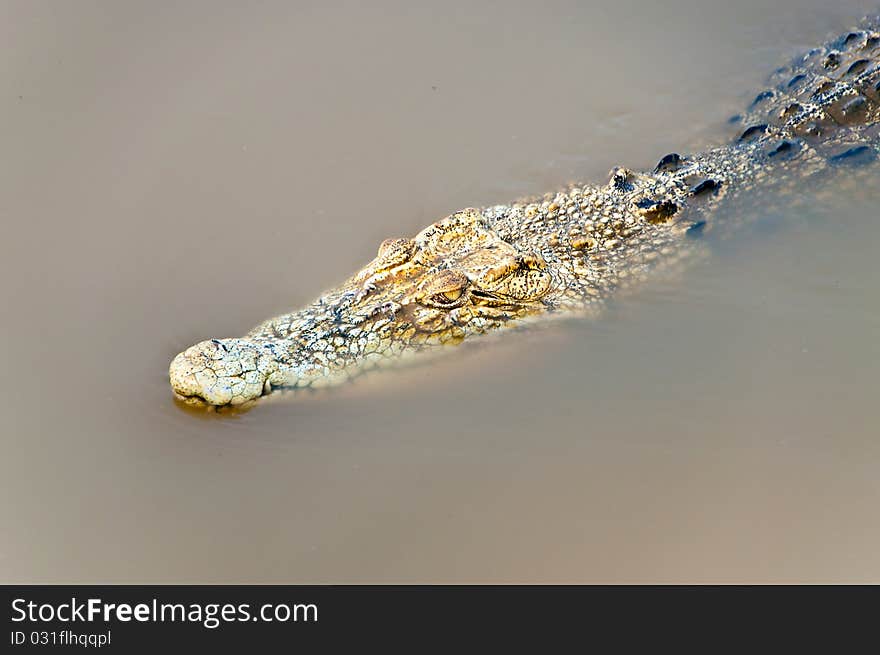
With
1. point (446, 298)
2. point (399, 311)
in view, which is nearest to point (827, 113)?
point (446, 298)

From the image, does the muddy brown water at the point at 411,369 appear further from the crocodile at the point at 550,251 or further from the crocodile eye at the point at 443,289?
the crocodile eye at the point at 443,289

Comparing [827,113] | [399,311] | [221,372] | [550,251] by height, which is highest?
[827,113]

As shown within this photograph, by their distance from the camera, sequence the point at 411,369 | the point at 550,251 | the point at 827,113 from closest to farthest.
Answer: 1. the point at 411,369
2. the point at 550,251
3. the point at 827,113

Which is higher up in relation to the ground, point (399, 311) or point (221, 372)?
point (399, 311)

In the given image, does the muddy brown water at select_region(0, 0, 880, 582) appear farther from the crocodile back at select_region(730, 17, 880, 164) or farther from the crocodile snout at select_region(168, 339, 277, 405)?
the crocodile back at select_region(730, 17, 880, 164)

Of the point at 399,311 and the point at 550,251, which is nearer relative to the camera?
the point at 399,311

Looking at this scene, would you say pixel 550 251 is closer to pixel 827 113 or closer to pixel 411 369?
pixel 411 369

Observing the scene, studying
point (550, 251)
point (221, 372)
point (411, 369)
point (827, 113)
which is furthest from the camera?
A: point (827, 113)
